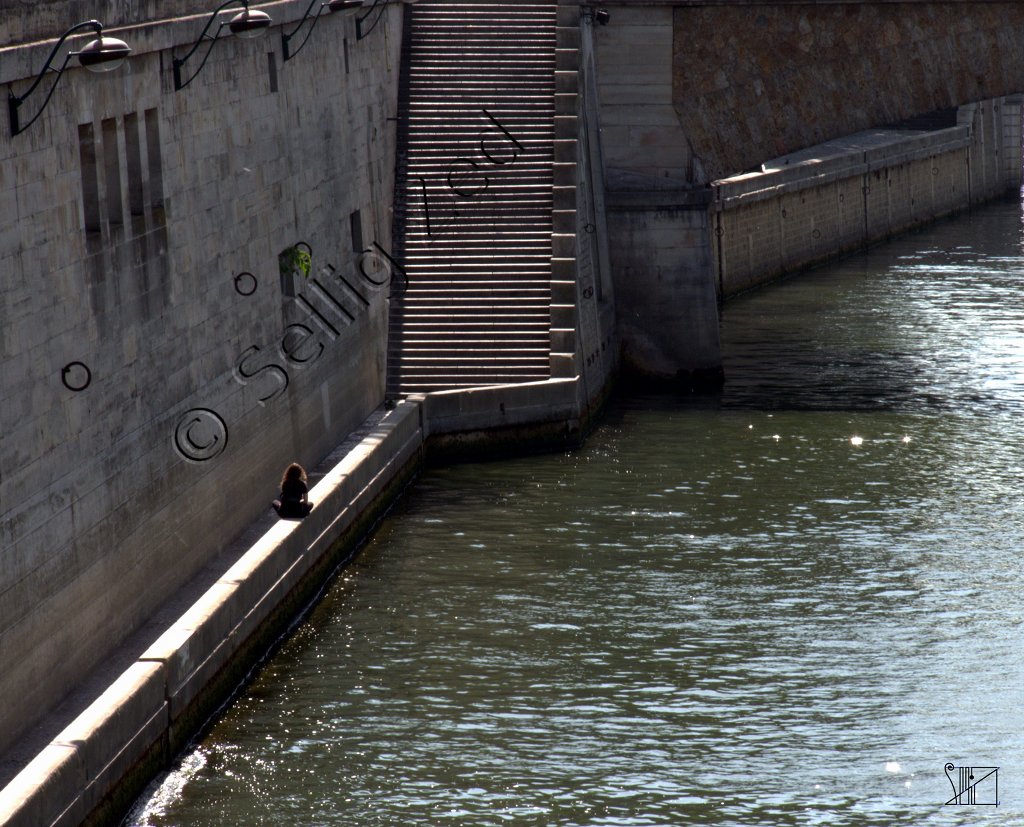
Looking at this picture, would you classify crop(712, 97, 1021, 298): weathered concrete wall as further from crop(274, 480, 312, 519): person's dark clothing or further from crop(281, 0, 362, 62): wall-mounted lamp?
crop(274, 480, 312, 519): person's dark clothing

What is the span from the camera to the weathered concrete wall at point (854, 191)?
46.1m

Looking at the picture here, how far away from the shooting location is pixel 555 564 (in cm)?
2298

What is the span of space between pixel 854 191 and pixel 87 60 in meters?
39.6

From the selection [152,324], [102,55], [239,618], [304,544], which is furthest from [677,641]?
[102,55]

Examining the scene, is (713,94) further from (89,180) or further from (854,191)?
(854,191)

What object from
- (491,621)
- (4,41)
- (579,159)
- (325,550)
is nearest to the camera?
(4,41)

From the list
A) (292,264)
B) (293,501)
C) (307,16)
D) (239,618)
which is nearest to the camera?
(239,618)

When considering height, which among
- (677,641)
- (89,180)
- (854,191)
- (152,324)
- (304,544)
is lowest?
(677,641)

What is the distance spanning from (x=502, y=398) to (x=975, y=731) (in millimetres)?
12352

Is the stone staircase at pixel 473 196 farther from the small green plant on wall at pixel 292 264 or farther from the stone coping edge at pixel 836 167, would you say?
the stone coping edge at pixel 836 167

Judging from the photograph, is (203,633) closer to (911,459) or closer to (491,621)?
(491,621)

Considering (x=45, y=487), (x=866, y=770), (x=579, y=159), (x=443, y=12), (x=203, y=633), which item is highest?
(x=443, y=12)

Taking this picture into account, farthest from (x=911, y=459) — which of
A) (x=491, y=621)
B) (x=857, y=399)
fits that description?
(x=491, y=621)

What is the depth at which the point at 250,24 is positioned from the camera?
19.9 metres
